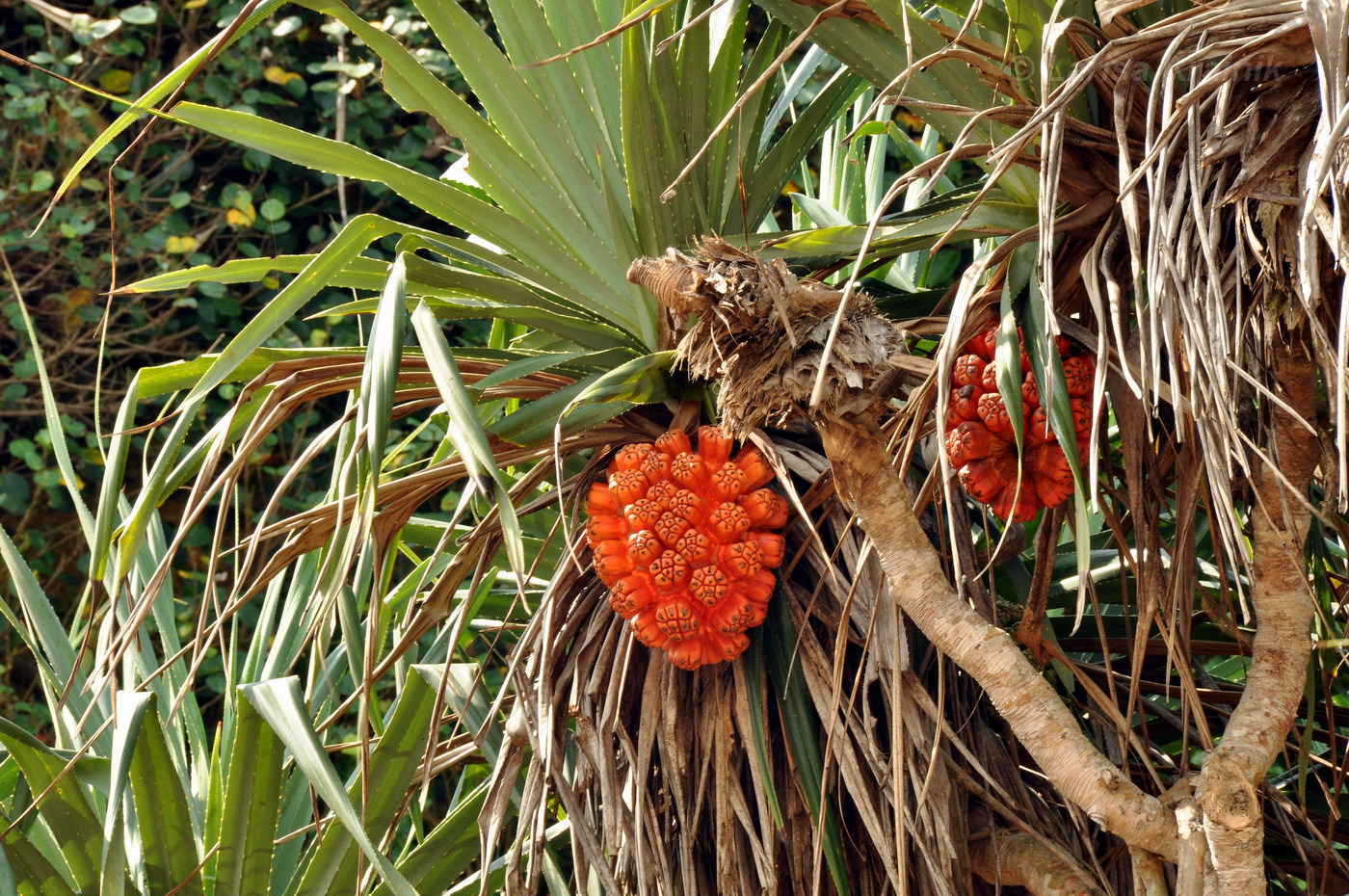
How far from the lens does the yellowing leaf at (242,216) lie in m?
2.40

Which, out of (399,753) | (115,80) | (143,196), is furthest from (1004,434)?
(115,80)

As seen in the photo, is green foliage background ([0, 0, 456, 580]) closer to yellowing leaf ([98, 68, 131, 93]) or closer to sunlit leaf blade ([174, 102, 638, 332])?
yellowing leaf ([98, 68, 131, 93])

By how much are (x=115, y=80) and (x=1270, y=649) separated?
2303 millimetres

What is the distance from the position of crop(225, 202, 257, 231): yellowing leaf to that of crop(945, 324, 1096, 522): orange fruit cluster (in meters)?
1.82

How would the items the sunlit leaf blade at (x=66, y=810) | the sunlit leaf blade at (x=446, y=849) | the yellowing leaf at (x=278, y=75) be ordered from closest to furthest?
the sunlit leaf blade at (x=66, y=810)
the sunlit leaf blade at (x=446, y=849)
the yellowing leaf at (x=278, y=75)

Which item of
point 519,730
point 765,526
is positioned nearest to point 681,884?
point 519,730

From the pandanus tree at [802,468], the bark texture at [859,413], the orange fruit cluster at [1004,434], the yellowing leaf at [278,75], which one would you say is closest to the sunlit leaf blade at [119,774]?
the pandanus tree at [802,468]

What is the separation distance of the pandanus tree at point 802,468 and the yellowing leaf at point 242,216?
1324 millimetres

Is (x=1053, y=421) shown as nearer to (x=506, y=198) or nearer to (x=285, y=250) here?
(x=506, y=198)

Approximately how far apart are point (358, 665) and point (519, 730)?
141mm

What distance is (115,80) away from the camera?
2416mm

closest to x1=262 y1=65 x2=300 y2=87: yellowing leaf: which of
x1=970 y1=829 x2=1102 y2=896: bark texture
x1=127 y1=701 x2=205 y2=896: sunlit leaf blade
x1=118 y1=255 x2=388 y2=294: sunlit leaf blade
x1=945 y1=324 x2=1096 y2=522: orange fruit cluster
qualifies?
x1=118 y1=255 x2=388 y2=294: sunlit leaf blade

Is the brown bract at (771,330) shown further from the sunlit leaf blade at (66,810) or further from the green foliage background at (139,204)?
the green foliage background at (139,204)

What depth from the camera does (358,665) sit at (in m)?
0.92
